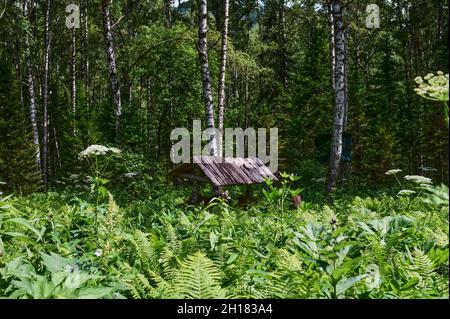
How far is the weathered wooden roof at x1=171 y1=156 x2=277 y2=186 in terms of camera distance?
483 inches

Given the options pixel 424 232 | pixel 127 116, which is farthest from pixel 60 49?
pixel 424 232

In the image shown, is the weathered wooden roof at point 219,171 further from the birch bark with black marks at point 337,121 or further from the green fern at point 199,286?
the green fern at point 199,286

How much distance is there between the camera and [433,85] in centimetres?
167

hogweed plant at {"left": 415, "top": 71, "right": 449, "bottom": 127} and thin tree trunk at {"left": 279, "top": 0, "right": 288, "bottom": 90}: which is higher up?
thin tree trunk at {"left": 279, "top": 0, "right": 288, "bottom": 90}

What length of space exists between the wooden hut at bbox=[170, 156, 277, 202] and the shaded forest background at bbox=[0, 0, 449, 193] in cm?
309

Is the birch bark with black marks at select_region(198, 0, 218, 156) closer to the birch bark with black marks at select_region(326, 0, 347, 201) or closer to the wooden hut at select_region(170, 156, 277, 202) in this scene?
the wooden hut at select_region(170, 156, 277, 202)

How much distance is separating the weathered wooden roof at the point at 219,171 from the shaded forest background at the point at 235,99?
3199mm

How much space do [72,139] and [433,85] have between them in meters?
25.5

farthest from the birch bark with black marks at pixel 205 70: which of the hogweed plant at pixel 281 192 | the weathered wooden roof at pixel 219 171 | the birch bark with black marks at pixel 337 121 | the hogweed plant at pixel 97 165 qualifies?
the hogweed plant at pixel 281 192

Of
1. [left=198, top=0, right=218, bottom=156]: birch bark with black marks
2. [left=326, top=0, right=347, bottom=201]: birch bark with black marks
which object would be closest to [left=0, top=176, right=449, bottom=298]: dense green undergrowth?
[left=326, top=0, right=347, bottom=201]: birch bark with black marks

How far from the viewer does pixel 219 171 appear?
41.4ft

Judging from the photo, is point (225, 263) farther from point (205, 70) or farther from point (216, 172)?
point (205, 70)

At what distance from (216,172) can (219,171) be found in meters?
0.19

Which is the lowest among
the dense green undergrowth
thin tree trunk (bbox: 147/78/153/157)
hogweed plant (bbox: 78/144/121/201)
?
the dense green undergrowth
